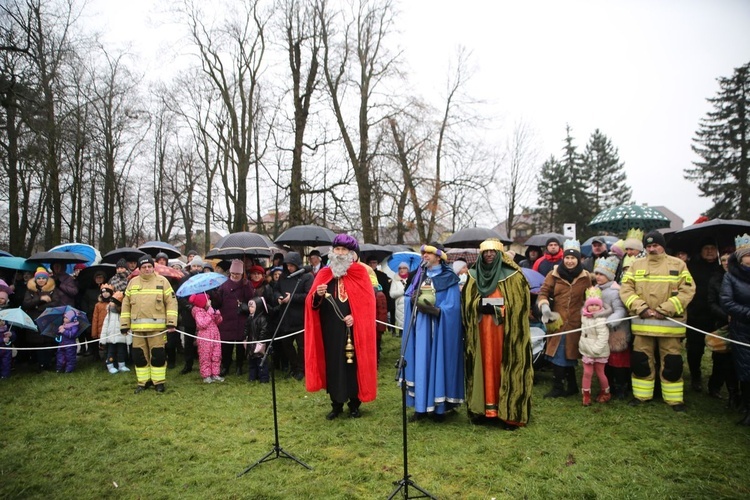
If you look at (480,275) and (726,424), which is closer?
(726,424)

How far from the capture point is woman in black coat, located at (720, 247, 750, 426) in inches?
190

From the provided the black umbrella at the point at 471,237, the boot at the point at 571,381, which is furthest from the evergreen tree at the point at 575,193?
the boot at the point at 571,381

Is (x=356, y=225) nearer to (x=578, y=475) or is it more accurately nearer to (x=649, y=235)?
(x=649, y=235)

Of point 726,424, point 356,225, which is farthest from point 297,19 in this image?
point 726,424

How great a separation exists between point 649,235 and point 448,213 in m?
18.3

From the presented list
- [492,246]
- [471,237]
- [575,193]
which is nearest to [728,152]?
[575,193]

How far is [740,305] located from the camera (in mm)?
4824

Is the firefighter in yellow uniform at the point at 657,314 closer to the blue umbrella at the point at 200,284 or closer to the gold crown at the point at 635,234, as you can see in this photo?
the gold crown at the point at 635,234

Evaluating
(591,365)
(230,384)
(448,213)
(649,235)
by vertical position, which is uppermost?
(448,213)

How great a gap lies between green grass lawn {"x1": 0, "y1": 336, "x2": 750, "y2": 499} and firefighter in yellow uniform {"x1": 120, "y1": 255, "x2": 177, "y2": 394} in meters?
0.59

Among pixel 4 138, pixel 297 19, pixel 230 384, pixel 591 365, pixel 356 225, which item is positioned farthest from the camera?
pixel 356 225

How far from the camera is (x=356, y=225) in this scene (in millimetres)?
20188

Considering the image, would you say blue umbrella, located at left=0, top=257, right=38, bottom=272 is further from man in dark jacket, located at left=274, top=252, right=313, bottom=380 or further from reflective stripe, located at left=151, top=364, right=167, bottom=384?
man in dark jacket, located at left=274, top=252, right=313, bottom=380

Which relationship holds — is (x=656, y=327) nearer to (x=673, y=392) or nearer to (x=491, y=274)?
(x=673, y=392)
